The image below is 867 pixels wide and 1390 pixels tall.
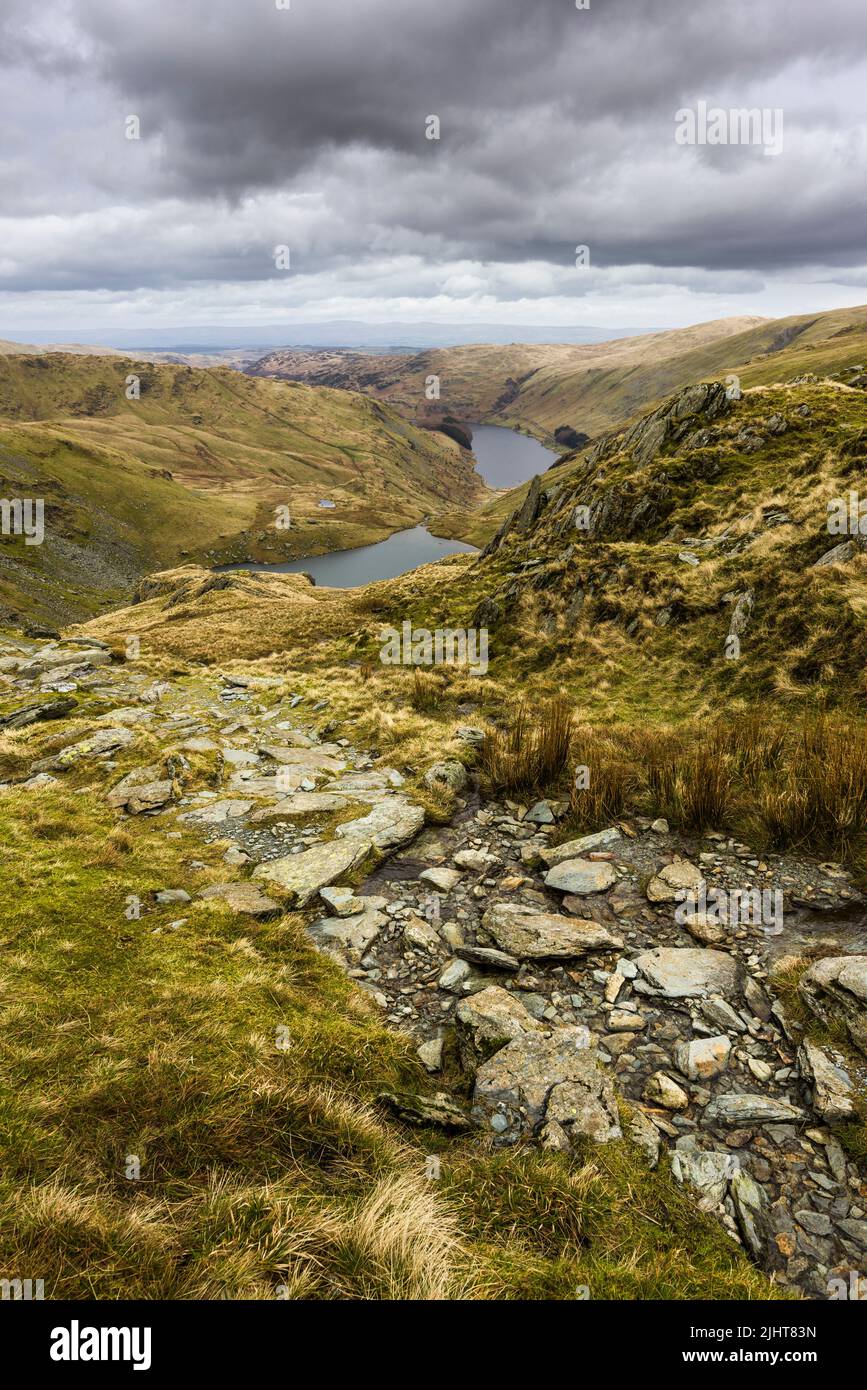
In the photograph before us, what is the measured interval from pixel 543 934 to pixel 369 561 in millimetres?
170325

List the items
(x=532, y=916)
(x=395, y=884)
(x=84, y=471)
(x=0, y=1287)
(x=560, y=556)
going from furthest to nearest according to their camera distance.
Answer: (x=84, y=471), (x=560, y=556), (x=395, y=884), (x=532, y=916), (x=0, y=1287)

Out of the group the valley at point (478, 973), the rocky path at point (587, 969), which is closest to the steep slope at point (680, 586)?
the valley at point (478, 973)

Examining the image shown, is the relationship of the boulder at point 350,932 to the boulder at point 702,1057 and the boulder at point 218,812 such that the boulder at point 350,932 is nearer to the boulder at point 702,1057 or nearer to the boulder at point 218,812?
the boulder at point 702,1057

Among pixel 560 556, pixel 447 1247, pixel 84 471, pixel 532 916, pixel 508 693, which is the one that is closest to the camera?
pixel 447 1247

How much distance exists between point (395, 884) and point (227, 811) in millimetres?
4377

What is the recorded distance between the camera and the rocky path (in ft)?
15.0

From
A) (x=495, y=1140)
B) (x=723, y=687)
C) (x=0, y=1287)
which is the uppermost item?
(x=723, y=687)

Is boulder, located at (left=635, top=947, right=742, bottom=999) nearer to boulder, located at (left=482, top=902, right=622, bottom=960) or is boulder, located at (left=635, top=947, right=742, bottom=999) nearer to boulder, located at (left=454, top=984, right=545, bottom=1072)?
boulder, located at (left=482, top=902, right=622, bottom=960)

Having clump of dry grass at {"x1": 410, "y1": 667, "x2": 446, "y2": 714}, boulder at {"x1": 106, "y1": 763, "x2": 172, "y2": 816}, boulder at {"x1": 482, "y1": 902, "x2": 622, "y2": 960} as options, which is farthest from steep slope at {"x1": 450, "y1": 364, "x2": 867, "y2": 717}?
boulder at {"x1": 106, "y1": 763, "x2": 172, "y2": 816}

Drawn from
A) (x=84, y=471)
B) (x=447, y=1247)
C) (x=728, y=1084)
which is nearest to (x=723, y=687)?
(x=728, y=1084)

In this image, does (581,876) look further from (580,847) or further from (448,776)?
(448,776)

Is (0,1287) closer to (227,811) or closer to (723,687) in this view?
(227,811)

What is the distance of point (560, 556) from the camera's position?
96.3 ft
